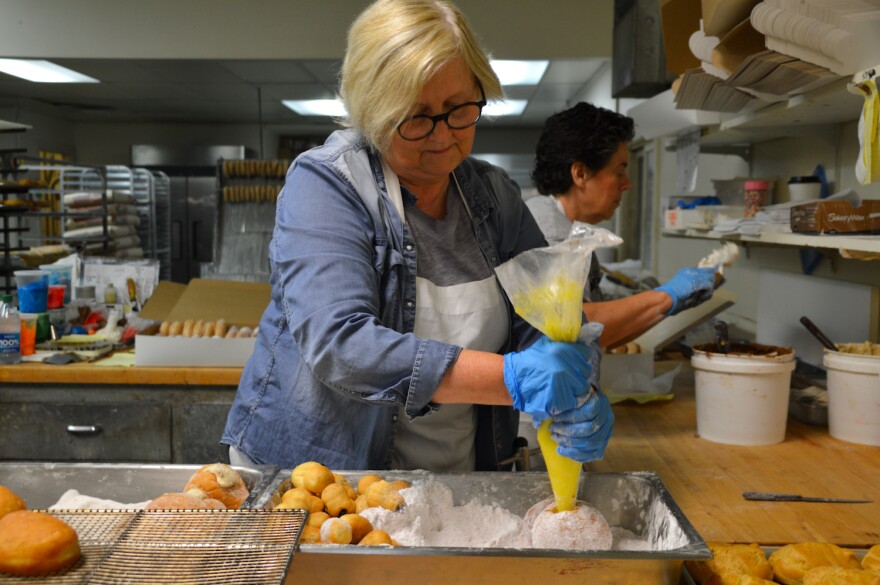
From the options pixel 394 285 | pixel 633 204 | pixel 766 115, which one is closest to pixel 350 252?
pixel 394 285

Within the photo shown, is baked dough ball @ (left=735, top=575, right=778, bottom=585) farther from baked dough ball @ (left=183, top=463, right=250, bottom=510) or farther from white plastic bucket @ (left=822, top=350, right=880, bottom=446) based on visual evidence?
white plastic bucket @ (left=822, top=350, right=880, bottom=446)

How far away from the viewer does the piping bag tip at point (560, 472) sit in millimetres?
1182

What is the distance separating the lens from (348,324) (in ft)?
3.91

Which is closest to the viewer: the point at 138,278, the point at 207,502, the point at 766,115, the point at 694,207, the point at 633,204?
the point at 207,502

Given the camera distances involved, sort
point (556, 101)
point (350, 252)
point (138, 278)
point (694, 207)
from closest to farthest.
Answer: point (350, 252)
point (694, 207)
point (138, 278)
point (556, 101)

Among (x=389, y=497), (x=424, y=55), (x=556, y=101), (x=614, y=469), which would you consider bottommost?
(x=614, y=469)

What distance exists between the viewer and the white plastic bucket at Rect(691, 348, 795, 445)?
1.88 m

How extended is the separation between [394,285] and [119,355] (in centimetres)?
219

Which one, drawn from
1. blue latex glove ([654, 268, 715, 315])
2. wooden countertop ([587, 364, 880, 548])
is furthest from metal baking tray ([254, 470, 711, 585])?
blue latex glove ([654, 268, 715, 315])

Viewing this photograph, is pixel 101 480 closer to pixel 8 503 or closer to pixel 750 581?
pixel 8 503

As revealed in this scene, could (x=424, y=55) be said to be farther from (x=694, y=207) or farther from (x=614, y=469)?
(x=694, y=207)

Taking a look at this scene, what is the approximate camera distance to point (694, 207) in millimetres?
3014

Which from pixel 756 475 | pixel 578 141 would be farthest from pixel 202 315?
pixel 756 475

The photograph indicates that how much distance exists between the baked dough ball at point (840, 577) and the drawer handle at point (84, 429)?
2.56 metres
